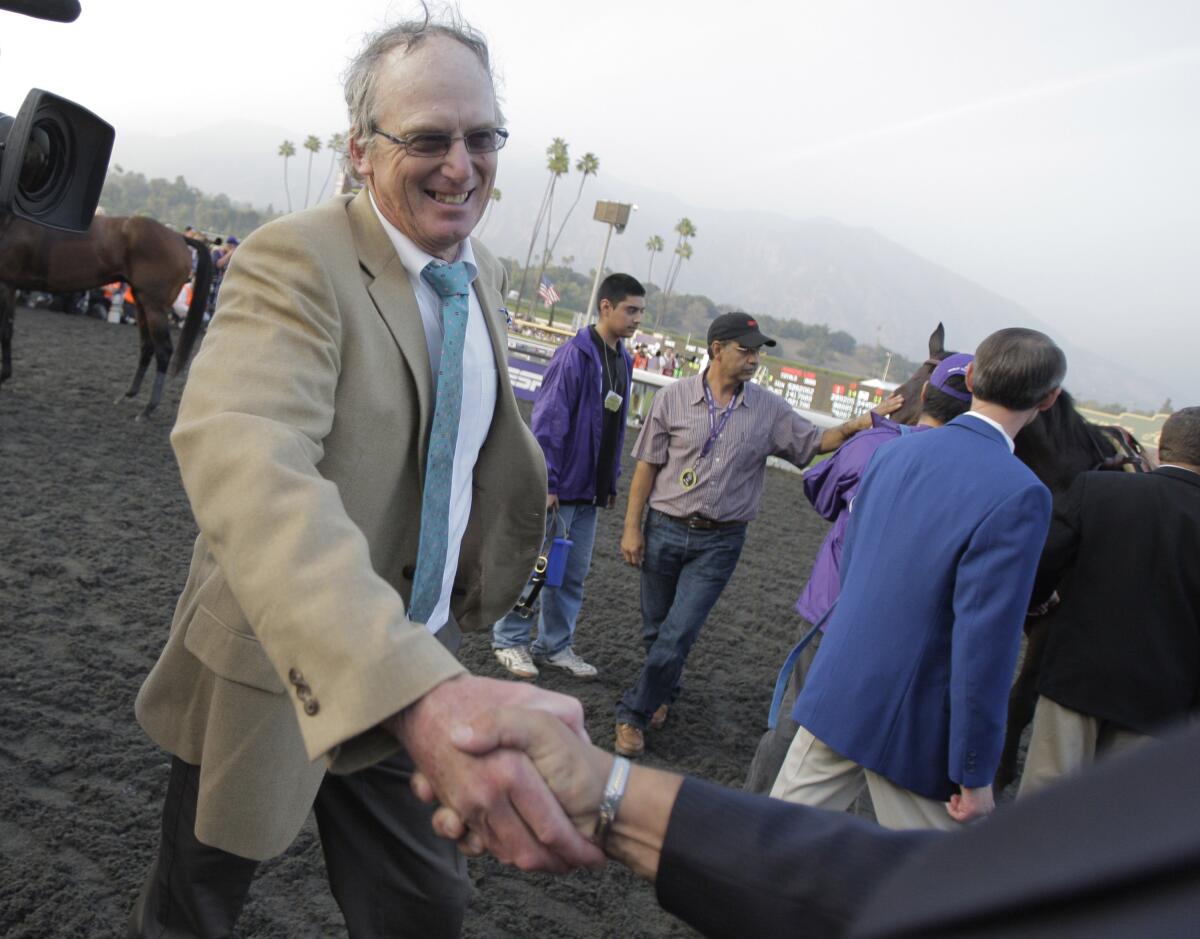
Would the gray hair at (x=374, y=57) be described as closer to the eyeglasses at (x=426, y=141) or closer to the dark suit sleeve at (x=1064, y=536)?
the eyeglasses at (x=426, y=141)

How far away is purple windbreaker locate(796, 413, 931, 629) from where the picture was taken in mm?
3533

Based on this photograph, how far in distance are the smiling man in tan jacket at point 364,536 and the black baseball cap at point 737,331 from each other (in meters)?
2.59

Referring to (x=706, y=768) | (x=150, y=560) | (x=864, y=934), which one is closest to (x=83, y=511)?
(x=150, y=560)

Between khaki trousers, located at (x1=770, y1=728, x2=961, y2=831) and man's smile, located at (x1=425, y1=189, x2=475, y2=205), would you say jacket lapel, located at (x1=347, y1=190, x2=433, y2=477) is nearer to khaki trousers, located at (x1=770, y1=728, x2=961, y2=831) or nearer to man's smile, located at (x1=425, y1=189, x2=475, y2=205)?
man's smile, located at (x1=425, y1=189, x2=475, y2=205)

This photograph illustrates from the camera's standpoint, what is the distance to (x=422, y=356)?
1.84 metres

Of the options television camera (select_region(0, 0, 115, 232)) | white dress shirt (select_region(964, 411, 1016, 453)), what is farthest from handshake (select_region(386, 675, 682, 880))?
television camera (select_region(0, 0, 115, 232))

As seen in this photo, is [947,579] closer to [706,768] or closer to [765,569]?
[706,768]

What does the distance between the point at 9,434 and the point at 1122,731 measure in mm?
8636

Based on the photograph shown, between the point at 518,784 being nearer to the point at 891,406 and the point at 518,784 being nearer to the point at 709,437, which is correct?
the point at 891,406

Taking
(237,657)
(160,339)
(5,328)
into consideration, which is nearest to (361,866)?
(237,657)

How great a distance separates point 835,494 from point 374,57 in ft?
8.09

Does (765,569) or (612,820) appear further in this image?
(765,569)

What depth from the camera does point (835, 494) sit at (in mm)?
3693

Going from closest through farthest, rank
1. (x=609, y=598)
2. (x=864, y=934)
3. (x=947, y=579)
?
(x=864, y=934)
(x=947, y=579)
(x=609, y=598)
